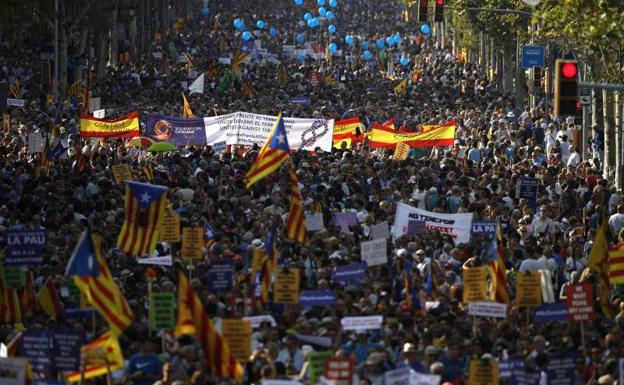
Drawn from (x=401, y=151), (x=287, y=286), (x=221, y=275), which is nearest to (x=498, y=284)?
(x=287, y=286)

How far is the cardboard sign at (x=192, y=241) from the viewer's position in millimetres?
24312

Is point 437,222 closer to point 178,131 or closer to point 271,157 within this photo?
point 271,157

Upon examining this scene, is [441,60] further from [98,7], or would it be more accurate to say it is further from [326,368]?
[326,368]

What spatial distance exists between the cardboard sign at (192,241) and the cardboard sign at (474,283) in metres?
4.02

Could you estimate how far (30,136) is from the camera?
3738cm

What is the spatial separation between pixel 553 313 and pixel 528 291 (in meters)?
0.60

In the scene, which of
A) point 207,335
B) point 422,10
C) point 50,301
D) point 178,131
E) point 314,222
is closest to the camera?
point 207,335

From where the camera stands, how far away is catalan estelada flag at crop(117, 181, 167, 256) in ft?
80.6

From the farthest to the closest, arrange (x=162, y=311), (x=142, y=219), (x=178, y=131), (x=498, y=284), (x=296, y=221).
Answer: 1. (x=178, y=131)
2. (x=142, y=219)
3. (x=296, y=221)
4. (x=498, y=284)
5. (x=162, y=311)

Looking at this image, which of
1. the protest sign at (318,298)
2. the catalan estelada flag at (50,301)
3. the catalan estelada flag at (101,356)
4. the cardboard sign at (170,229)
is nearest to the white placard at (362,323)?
the protest sign at (318,298)

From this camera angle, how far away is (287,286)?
21.5 m

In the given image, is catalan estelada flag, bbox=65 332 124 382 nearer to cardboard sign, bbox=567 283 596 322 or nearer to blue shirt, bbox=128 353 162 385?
blue shirt, bbox=128 353 162 385

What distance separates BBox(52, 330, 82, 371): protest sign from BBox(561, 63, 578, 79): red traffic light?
8.81 metres

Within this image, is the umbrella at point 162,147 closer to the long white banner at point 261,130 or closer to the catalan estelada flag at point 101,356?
the long white banner at point 261,130
